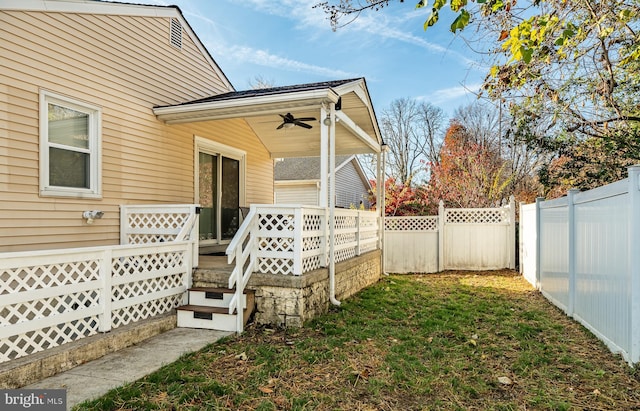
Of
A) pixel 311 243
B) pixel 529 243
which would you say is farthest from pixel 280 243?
pixel 529 243

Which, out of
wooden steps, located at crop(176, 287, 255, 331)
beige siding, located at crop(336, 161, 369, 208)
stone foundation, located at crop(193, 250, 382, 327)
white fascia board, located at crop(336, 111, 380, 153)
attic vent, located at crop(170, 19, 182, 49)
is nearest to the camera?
wooden steps, located at crop(176, 287, 255, 331)

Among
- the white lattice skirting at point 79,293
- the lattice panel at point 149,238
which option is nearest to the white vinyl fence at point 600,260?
the white lattice skirting at point 79,293

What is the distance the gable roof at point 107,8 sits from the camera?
462 centimetres

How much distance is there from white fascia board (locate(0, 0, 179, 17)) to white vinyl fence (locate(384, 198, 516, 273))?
7.30 meters

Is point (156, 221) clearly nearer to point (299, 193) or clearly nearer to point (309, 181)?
point (309, 181)

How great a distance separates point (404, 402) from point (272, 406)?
101 cm

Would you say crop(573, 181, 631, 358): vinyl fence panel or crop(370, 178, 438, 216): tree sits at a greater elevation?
crop(370, 178, 438, 216): tree

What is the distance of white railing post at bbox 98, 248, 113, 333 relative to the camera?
4.05 metres

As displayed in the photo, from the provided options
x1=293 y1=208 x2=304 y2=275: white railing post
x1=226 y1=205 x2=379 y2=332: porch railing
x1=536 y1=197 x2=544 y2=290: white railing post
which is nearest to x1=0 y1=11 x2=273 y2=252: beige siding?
x1=226 y1=205 x2=379 y2=332: porch railing

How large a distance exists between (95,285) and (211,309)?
1.38 m

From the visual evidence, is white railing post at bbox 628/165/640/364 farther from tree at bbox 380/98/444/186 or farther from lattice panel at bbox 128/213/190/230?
tree at bbox 380/98/444/186

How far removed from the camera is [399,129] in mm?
27812

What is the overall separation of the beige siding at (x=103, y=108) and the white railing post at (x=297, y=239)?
111 inches

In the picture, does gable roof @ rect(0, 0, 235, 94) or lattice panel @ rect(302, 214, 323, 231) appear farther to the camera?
lattice panel @ rect(302, 214, 323, 231)
